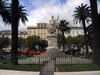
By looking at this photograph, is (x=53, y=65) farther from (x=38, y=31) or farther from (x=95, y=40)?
(x=38, y=31)

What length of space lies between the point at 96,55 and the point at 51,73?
4.82 m

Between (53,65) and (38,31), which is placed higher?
(38,31)

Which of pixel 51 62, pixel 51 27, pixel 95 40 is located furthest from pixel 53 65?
pixel 51 27

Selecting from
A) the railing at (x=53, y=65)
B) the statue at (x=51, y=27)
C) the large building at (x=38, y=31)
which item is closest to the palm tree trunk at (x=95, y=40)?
the railing at (x=53, y=65)

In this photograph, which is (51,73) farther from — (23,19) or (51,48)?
(23,19)

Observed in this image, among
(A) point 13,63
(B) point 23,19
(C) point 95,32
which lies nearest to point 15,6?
(A) point 13,63

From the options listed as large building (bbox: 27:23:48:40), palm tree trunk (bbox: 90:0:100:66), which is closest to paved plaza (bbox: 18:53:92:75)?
palm tree trunk (bbox: 90:0:100:66)

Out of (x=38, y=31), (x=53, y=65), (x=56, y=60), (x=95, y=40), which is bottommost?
(x=56, y=60)

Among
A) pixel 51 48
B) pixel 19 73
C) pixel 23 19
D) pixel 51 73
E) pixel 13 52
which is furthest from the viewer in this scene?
pixel 23 19

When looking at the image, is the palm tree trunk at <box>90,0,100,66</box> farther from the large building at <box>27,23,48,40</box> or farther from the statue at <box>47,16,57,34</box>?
the large building at <box>27,23,48,40</box>

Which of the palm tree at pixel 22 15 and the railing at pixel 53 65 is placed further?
the palm tree at pixel 22 15

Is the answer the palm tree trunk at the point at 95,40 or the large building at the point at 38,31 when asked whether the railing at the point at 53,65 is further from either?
the large building at the point at 38,31

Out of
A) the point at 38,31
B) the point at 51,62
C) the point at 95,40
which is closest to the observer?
the point at 51,62

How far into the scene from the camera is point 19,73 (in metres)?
6.96
